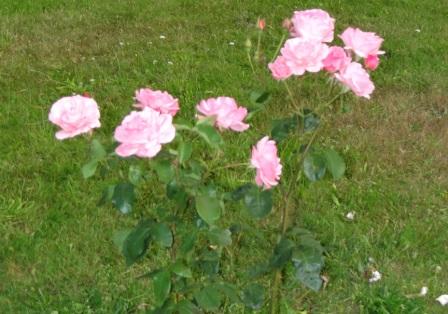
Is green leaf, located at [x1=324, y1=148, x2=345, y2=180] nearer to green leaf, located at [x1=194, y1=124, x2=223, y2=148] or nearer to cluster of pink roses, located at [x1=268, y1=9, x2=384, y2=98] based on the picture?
cluster of pink roses, located at [x1=268, y1=9, x2=384, y2=98]

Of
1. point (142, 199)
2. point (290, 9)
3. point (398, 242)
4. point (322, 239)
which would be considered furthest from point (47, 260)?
point (290, 9)

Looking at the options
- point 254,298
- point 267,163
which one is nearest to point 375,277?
point 254,298

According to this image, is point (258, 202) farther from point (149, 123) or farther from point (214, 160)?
point (149, 123)

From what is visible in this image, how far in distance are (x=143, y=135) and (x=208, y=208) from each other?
10.3 inches

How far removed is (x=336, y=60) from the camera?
5.55ft

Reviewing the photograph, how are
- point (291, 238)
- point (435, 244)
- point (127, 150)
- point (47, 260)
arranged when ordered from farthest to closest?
point (435, 244), point (47, 260), point (291, 238), point (127, 150)

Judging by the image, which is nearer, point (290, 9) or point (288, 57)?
point (288, 57)

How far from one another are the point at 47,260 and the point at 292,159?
1.20 metres

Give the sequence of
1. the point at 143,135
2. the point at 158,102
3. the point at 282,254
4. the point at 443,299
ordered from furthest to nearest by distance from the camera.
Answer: the point at 443,299, the point at 282,254, the point at 158,102, the point at 143,135

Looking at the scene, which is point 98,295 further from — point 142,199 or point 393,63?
point 393,63

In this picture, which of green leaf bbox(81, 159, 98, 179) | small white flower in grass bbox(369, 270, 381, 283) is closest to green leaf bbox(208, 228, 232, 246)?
green leaf bbox(81, 159, 98, 179)

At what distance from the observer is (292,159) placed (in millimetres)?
3453

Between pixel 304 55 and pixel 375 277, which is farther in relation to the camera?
pixel 375 277

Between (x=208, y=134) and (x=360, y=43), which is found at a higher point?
(x=360, y=43)
